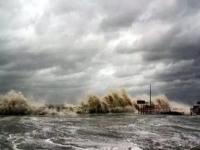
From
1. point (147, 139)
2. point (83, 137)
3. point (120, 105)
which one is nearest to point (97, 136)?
point (83, 137)

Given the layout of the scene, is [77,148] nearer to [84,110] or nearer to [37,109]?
[37,109]

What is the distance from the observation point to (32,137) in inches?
1014

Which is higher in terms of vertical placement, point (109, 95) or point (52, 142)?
point (109, 95)

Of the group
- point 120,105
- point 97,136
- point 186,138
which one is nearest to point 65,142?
point 97,136

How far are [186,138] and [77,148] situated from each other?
10.0 m

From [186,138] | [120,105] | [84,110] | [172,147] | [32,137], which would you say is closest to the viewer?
[172,147]

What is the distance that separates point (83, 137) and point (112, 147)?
4.87 meters

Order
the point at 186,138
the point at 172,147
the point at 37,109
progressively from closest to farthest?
the point at 172,147
the point at 186,138
the point at 37,109

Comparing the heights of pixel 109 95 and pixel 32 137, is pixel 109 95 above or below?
above

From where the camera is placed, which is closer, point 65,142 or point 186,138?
point 65,142

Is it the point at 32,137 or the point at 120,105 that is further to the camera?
the point at 120,105

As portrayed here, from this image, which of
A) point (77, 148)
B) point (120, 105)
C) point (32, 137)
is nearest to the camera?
point (77, 148)

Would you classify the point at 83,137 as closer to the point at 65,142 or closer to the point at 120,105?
the point at 65,142

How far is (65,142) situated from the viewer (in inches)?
929
